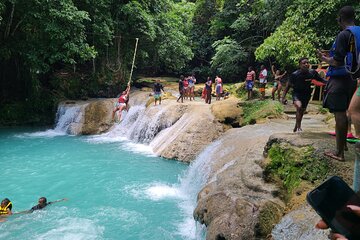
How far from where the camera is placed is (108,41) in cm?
1833

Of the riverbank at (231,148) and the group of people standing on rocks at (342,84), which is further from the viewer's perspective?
the riverbank at (231,148)

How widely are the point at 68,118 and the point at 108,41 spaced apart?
500 centimetres

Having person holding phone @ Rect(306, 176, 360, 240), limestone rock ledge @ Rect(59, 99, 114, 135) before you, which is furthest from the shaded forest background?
person holding phone @ Rect(306, 176, 360, 240)

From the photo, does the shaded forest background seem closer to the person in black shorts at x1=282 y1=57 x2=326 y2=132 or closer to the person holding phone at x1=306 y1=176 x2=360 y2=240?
the person in black shorts at x1=282 y1=57 x2=326 y2=132

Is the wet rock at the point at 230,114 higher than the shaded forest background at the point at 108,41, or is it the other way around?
the shaded forest background at the point at 108,41

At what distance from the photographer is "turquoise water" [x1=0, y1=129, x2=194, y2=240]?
253 inches

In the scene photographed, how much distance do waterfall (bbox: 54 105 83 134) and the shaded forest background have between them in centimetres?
125

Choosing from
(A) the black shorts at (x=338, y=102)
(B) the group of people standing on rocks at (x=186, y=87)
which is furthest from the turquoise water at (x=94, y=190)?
(B) the group of people standing on rocks at (x=186, y=87)

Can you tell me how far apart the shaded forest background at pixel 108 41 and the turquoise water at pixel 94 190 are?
14.7ft

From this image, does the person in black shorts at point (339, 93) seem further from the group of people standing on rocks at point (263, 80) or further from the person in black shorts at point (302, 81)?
the group of people standing on rocks at point (263, 80)

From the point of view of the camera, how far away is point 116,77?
64.4 ft

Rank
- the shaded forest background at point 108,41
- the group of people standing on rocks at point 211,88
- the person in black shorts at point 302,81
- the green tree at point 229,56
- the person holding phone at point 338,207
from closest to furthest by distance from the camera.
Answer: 1. the person holding phone at point 338,207
2. the person in black shorts at point 302,81
3. the shaded forest background at point 108,41
4. the group of people standing on rocks at point 211,88
5. the green tree at point 229,56

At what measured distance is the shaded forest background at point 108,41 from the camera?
12187mm

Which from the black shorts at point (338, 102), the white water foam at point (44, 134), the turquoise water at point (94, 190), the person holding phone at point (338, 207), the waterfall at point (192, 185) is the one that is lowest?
the white water foam at point (44, 134)
